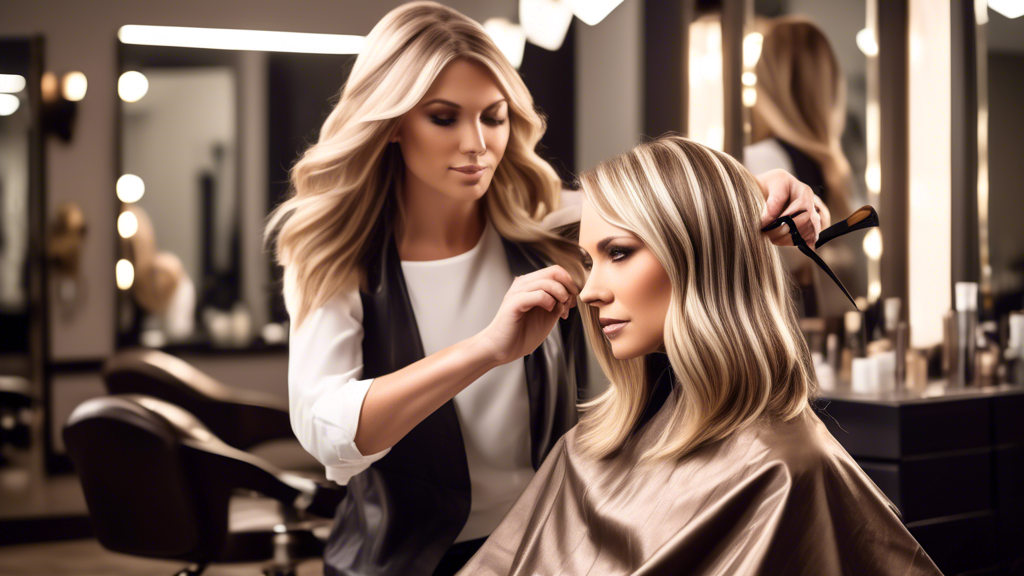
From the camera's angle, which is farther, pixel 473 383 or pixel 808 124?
pixel 808 124

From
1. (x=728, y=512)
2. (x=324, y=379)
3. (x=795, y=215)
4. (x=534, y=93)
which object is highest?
(x=534, y=93)

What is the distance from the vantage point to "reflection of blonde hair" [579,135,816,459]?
91 centimetres

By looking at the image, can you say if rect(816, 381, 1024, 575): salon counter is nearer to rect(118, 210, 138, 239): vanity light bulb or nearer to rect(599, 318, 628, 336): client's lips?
rect(599, 318, 628, 336): client's lips

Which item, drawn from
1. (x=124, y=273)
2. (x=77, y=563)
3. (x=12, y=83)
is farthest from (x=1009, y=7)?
(x=77, y=563)

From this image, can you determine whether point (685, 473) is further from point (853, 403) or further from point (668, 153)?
point (853, 403)

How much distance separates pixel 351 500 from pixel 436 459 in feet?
0.71

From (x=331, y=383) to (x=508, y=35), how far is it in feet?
6.53

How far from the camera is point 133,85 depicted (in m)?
2.93

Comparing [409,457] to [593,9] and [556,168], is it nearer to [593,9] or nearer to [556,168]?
[556,168]

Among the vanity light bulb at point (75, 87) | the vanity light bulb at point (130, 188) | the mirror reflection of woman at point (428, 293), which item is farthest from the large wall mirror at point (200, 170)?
the mirror reflection of woman at point (428, 293)

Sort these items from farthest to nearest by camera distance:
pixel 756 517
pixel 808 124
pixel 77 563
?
pixel 77 563
pixel 808 124
pixel 756 517

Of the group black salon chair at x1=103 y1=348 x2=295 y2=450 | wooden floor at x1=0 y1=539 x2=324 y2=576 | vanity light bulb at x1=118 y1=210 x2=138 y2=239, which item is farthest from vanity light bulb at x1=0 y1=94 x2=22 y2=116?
wooden floor at x1=0 y1=539 x2=324 y2=576

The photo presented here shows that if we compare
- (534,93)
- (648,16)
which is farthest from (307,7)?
(648,16)

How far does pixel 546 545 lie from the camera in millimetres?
1064
